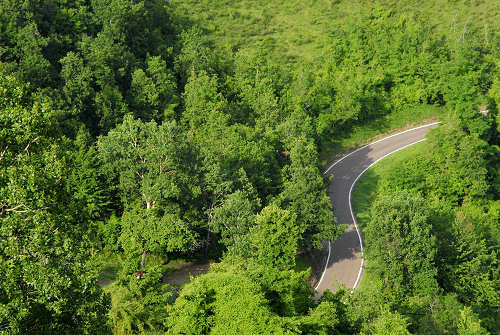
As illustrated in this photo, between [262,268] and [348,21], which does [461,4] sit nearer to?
[348,21]

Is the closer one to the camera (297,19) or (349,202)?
(349,202)

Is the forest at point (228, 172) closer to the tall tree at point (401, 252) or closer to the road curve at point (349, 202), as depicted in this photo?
the tall tree at point (401, 252)

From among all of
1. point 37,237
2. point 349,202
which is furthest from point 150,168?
point 37,237

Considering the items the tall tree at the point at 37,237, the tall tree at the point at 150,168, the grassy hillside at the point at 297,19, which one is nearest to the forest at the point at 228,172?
the tall tree at the point at 37,237

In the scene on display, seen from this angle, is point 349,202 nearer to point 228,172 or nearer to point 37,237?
point 228,172

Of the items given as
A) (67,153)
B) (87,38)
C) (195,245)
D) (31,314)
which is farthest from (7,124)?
(87,38)
